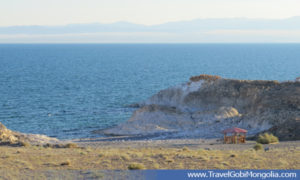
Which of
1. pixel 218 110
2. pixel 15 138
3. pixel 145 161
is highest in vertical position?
pixel 145 161

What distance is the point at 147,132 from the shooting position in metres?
41.9

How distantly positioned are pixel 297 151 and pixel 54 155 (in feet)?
41.1

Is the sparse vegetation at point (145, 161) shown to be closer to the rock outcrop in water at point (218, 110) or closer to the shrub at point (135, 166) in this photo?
the shrub at point (135, 166)

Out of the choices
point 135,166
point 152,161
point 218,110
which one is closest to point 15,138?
point 152,161

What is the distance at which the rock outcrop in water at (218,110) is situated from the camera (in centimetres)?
3947

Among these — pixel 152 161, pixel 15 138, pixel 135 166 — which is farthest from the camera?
pixel 15 138

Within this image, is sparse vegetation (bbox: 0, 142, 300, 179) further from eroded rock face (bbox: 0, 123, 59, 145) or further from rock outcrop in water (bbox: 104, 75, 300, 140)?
rock outcrop in water (bbox: 104, 75, 300, 140)

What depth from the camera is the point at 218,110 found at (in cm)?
4512

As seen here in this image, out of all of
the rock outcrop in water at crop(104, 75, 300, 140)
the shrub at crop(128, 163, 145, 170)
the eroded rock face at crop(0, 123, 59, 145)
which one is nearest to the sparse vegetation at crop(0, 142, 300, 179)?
the shrub at crop(128, 163, 145, 170)

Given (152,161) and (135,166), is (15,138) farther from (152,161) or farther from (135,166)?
(135,166)

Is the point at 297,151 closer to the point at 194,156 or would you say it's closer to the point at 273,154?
the point at 273,154

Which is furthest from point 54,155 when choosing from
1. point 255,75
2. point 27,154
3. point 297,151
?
point 255,75

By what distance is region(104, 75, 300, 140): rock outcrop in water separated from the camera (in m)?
39.5

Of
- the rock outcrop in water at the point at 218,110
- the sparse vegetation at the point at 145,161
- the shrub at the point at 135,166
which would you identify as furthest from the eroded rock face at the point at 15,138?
Result: the shrub at the point at 135,166
